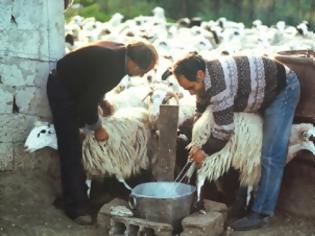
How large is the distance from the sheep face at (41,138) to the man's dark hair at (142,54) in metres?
1.07

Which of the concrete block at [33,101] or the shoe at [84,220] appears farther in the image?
the concrete block at [33,101]

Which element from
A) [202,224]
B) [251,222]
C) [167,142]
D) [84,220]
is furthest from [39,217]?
[251,222]

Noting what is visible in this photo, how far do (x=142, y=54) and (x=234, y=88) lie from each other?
30.4 inches

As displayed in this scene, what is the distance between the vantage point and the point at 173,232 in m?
6.14

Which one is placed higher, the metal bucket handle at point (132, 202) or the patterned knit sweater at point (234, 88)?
the patterned knit sweater at point (234, 88)

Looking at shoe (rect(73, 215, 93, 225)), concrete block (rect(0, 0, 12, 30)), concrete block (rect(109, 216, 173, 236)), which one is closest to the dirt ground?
shoe (rect(73, 215, 93, 225))

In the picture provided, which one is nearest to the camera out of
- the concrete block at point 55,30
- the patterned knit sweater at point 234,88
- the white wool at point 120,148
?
the patterned knit sweater at point 234,88

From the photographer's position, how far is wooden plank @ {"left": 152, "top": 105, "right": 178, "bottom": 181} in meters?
6.62

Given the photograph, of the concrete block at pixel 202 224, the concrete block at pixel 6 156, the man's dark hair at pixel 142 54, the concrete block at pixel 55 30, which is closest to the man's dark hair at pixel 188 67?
the man's dark hair at pixel 142 54

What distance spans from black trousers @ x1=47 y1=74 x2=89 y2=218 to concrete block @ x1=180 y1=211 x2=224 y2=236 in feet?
3.17

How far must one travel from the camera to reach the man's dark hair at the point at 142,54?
6117 mm

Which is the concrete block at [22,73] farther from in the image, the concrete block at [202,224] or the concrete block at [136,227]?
the concrete block at [202,224]

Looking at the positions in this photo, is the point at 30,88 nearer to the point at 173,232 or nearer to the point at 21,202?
the point at 21,202

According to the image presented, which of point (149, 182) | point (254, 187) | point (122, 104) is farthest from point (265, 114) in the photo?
point (122, 104)
